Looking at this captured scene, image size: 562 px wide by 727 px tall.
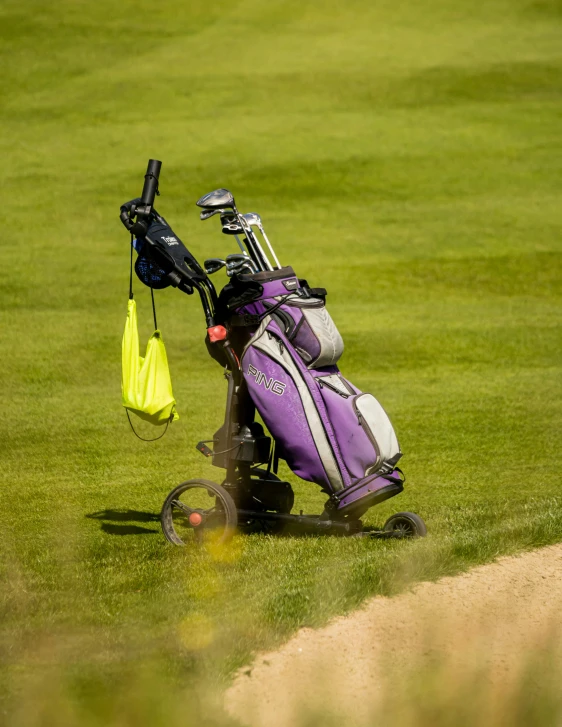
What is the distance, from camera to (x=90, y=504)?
7836mm

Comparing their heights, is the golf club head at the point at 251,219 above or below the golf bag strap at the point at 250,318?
above

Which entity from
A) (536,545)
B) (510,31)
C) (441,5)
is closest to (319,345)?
(536,545)

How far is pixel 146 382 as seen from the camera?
253 inches

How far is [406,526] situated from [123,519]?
206 cm

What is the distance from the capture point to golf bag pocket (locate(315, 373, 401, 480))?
20.5ft

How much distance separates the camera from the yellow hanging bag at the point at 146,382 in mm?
6406

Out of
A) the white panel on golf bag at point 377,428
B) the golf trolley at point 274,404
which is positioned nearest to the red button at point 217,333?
the golf trolley at point 274,404

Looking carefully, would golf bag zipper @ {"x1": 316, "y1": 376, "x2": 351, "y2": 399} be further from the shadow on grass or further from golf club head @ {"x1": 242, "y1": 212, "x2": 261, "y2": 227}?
the shadow on grass

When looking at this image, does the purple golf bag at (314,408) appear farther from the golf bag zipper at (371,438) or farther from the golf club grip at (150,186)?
the golf club grip at (150,186)

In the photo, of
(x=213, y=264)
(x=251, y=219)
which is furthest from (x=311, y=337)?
(x=251, y=219)

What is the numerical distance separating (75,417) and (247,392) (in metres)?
4.36

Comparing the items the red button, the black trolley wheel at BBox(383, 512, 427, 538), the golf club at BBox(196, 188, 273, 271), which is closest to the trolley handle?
the golf club at BBox(196, 188, 273, 271)

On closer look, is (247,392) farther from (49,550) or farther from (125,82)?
(125,82)

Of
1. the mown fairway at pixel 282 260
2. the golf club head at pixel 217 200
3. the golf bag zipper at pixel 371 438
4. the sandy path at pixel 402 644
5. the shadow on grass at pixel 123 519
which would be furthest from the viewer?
the shadow on grass at pixel 123 519
